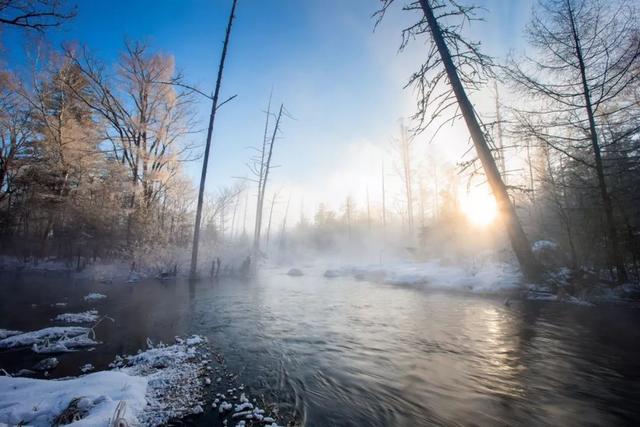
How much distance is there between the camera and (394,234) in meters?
45.9

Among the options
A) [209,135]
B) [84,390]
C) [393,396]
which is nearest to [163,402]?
[84,390]

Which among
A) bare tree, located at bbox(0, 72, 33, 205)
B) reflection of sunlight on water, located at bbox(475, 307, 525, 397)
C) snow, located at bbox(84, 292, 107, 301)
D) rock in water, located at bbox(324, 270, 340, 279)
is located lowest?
rock in water, located at bbox(324, 270, 340, 279)

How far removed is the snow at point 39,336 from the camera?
4324 millimetres

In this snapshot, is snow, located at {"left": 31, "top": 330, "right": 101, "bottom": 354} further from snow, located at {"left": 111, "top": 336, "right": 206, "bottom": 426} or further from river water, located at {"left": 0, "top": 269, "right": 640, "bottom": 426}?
snow, located at {"left": 111, "top": 336, "right": 206, "bottom": 426}

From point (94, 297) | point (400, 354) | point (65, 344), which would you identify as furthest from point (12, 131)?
Answer: point (400, 354)

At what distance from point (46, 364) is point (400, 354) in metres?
5.53

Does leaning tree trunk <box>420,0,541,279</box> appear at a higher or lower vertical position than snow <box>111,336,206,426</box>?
higher

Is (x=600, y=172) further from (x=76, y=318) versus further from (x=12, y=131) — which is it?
(x=12, y=131)

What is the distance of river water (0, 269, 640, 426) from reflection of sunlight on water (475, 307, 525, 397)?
21 mm

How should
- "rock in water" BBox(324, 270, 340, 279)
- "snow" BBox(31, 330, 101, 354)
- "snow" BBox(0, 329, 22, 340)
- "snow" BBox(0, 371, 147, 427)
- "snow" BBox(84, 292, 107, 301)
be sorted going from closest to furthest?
1. "snow" BBox(0, 371, 147, 427)
2. "snow" BBox(31, 330, 101, 354)
3. "snow" BBox(0, 329, 22, 340)
4. "snow" BBox(84, 292, 107, 301)
5. "rock in water" BBox(324, 270, 340, 279)

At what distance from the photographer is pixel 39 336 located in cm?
460

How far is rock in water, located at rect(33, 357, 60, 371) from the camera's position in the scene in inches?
138

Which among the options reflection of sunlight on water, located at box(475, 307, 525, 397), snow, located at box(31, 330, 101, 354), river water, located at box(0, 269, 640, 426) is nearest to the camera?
river water, located at box(0, 269, 640, 426)

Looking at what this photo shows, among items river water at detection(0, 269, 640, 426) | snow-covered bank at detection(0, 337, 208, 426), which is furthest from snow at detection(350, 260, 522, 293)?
snow-covered bank at detection(0, 337, 208, 426)
